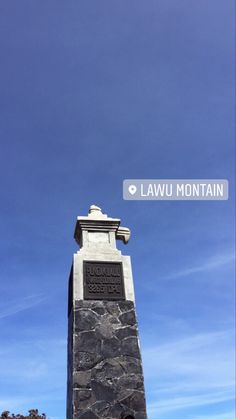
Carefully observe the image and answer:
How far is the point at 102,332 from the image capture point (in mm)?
8211

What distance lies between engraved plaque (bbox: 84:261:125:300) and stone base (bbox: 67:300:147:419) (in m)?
0.18

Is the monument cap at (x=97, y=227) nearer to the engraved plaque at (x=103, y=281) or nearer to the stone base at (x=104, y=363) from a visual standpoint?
the engraved plaque at (x=103, y=281)

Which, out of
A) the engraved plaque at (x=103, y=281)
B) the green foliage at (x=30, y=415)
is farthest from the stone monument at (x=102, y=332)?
the green foliage at (x=30, y=415)

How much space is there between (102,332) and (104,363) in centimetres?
67

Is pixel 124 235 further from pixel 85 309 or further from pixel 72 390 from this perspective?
pixel 72 390

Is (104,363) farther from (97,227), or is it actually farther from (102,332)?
(97,227)

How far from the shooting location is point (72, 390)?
7449mm

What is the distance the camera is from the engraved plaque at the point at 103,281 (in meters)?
8.74

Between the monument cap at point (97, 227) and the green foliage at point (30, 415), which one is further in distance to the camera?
the green foliage at point (30, 415)

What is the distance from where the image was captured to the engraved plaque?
8743 millimetres

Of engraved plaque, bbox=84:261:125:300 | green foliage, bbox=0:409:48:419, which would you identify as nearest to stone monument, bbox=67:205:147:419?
engraved plaque, bbox=84:261:125:300

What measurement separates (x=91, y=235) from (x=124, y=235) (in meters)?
0.98

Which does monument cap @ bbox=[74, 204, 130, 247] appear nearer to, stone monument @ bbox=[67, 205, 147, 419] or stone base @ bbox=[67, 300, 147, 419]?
stone monument @ bbox=[67, 205, 147, 419]

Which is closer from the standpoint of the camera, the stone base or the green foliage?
the stone base
